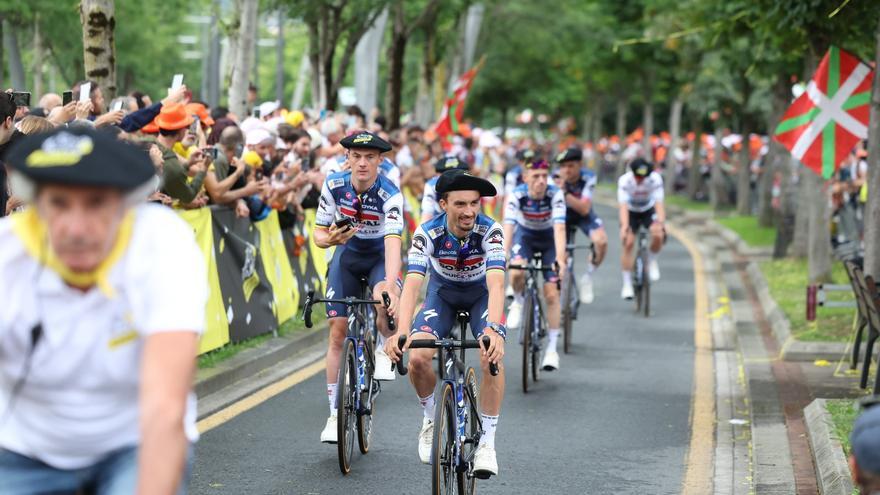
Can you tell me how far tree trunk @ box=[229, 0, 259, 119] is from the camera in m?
17.4

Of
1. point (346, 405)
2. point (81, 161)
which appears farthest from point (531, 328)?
point (81, 161)

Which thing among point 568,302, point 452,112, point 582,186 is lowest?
point 568,302

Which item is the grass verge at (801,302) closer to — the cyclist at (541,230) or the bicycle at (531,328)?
the cyclist at (541,230)

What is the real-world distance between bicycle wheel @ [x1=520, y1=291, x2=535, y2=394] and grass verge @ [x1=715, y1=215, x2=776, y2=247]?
14.6m

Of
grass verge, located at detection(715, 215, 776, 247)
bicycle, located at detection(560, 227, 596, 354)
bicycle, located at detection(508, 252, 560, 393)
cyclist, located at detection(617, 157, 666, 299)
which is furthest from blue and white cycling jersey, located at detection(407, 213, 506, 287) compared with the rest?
grass verge, located at detection(715, 215, 776, 247)

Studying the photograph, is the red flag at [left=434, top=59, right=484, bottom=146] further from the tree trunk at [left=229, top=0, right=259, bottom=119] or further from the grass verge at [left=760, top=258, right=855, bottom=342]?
the tree trunk at [left=229, top=0, right=259, bottom=119]

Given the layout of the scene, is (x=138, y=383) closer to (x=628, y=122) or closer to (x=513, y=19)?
(x=513, y=19)

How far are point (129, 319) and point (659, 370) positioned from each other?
978cm

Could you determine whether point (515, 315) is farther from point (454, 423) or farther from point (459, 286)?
point (454, 423)

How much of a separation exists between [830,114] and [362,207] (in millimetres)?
6863

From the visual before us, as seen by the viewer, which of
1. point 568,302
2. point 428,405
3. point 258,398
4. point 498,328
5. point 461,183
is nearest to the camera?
point 498,328

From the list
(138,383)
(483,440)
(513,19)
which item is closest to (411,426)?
(483,440)

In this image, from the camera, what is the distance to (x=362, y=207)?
377 inches

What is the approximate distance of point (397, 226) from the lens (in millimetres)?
9094
